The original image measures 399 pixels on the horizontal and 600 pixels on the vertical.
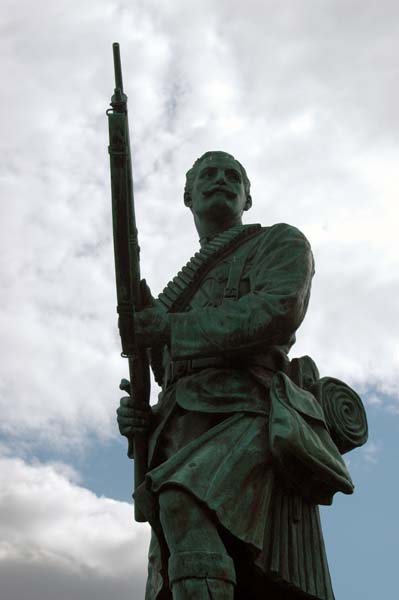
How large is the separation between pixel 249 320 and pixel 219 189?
189cm

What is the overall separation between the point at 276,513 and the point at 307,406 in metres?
0.85

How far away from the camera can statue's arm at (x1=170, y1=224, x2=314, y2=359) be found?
8211mm

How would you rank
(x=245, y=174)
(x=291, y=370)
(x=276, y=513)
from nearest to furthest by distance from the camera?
(x=276, y=513) → (x=291, y=370) → (x=245, y=174)

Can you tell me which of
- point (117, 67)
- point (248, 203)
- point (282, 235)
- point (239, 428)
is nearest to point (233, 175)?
point (248, 203)

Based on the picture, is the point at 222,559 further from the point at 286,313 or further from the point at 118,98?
the point at 118,98

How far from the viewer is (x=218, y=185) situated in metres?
9.71

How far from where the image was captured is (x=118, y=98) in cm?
833

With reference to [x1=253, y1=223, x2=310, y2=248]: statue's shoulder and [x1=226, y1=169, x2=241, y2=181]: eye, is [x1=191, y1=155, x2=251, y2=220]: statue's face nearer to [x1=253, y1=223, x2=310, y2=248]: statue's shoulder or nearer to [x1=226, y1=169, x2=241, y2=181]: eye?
[x1=226, y1=169, x2=241, y2=181]: eye

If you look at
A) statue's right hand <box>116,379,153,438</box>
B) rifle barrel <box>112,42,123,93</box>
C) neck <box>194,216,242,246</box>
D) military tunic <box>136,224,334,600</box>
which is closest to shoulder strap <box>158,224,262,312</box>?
military tunic <box>136,224,334,600</box>

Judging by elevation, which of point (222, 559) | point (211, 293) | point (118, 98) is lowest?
point (222, 559)

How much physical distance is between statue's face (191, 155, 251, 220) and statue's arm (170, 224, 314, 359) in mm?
1231

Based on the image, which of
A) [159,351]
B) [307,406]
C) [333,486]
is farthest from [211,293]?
[333,486]

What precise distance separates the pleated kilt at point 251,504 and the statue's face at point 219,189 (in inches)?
88.2

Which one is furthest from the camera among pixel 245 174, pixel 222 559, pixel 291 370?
pixel 245 174
